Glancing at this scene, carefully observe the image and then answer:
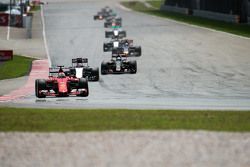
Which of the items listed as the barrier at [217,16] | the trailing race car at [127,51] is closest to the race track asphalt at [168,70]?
the trailing race car at [127,51]

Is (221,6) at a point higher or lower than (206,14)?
higher

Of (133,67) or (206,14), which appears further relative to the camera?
(206,14)

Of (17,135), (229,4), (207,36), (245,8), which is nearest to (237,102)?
(17,135)

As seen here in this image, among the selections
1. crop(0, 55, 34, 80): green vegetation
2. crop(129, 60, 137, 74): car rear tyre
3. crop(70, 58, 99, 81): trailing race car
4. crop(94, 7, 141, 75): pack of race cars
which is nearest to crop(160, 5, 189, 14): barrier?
crop(94, 7, 141, 75): pack of race cars

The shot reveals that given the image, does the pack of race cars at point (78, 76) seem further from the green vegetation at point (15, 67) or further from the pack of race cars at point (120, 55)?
the green vegetation at point (15, 67)

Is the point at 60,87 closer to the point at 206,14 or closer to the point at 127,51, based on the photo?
the point at 127,51

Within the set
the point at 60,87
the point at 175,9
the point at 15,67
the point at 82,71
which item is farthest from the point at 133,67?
the point at 175,9

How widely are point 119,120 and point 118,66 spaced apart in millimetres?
19412

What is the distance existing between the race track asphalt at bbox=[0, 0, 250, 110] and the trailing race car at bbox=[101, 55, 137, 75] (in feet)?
1.09

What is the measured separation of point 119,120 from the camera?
66.9 feet

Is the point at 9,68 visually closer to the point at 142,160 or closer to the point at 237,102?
the point at 237,102

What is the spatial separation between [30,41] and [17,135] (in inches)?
1926

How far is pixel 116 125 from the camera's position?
19.5 metres

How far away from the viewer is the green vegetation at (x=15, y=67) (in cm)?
4088
